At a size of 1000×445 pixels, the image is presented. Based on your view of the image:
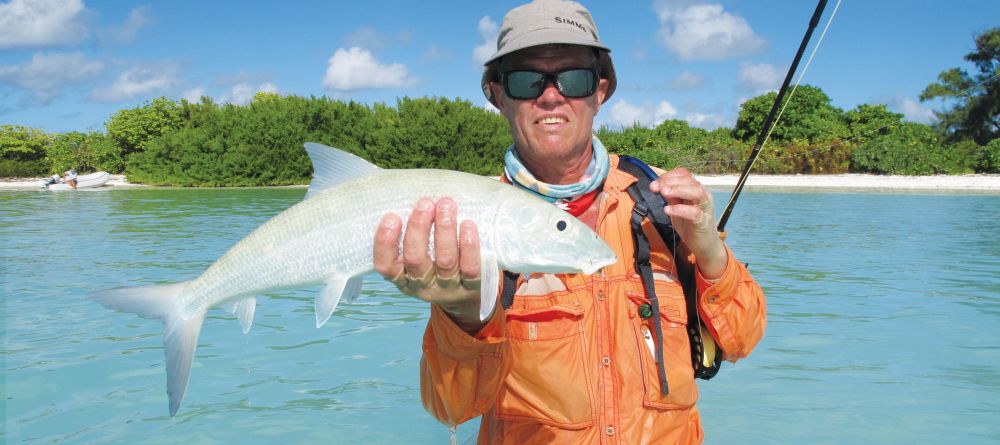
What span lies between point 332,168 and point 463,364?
834mm

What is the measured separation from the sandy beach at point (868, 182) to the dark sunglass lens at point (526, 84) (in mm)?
29352

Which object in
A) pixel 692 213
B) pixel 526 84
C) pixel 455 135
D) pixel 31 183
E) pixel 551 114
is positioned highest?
pixel 455 135

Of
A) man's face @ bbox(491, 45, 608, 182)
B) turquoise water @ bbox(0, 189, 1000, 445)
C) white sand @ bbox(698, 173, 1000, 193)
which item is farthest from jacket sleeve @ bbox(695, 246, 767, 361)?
white sand @ bbox(698, 173, 1000, 193)

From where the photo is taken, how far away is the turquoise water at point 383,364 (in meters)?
5.23

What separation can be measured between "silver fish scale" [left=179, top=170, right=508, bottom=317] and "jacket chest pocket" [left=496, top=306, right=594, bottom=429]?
511 millimetres

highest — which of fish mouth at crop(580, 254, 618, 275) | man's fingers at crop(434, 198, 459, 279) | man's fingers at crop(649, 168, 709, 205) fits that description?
man's fingers at crop(649, 168, 709, 205)

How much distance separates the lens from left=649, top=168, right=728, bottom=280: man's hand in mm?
2285

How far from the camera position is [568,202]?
2.82 m

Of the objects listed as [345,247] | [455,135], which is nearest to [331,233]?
[345,247]

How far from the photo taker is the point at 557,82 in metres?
2.75

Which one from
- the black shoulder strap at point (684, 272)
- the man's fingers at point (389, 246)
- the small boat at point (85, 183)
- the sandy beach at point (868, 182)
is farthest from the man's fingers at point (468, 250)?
the small boat at point (85, 183)

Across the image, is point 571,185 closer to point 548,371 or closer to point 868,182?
point 548,371

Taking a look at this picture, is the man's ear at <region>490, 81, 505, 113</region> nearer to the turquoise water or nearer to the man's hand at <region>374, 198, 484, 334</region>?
the man's hand at <region>374, 198, 484, 334</region>

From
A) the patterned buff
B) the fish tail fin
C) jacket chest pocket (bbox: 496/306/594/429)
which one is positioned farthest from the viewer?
the patterned buff
